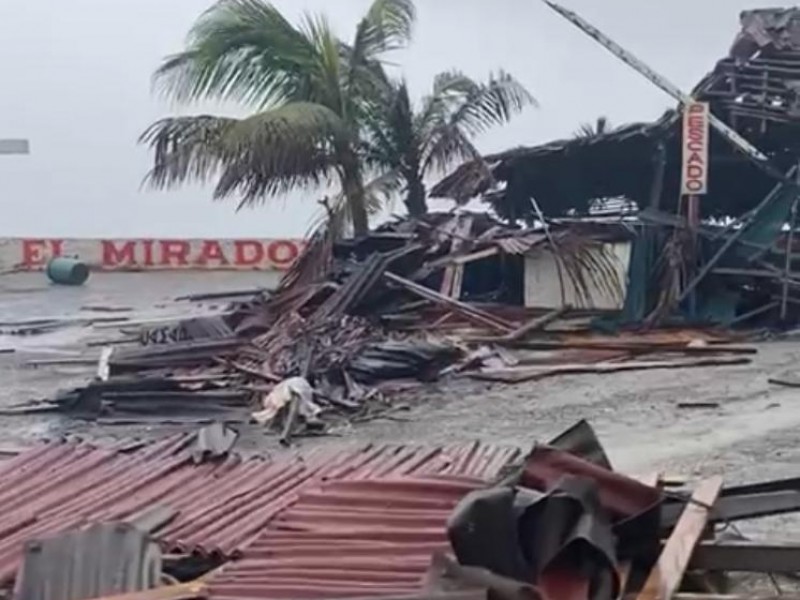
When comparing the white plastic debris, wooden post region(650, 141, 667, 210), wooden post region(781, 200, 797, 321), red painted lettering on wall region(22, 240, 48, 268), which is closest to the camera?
the white plastic debris

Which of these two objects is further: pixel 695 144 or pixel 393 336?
pixel 695 144

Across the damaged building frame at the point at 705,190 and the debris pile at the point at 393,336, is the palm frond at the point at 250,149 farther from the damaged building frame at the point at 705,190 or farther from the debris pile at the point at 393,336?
the damaged building frame at the point at 705,190

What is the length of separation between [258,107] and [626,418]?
11.1 metres

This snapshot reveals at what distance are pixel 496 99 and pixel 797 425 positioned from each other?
1322 centimetres

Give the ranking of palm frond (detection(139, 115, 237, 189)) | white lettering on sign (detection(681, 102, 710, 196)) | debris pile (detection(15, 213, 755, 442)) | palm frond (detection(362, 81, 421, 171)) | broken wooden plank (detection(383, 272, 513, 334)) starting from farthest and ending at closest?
palm frond (detection(362, 81, 421, 171)) < palm frond (detection(139, 115, 237, 189)) < white lettering on sign (detection(681, 102, 710, 196)) < broken wooden plank (detection(383, 272, 513, 334)) < debris pile (detection(15, 213, 755, 442))

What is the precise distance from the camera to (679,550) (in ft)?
16.4

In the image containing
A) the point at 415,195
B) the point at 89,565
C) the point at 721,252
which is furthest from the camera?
the point at 415,195

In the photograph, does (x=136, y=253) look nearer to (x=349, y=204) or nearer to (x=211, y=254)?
(x=211, y=254)

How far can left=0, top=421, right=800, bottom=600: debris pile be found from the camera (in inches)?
183

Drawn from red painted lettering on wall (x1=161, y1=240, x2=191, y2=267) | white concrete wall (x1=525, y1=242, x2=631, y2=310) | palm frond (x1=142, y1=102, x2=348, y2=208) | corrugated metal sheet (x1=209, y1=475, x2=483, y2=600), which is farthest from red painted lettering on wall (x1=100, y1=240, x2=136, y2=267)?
corrugated metal sheet (x1=209, y1=475, x2=483, y2=600)

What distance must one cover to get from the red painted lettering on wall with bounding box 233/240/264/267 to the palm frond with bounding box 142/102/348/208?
14.8 meters

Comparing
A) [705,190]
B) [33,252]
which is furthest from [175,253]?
[705,190]

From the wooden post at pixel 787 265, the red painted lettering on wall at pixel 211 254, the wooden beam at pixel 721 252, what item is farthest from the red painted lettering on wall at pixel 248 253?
the wooden post at pixel 787 265

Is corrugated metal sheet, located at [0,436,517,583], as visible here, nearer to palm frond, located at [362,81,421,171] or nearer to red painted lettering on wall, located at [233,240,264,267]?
palm frond, located at [362,81,421,171]
